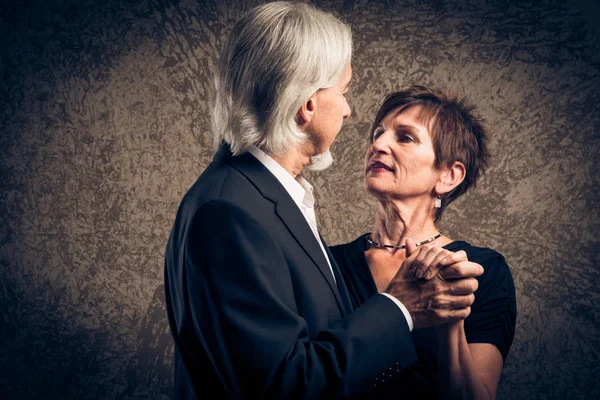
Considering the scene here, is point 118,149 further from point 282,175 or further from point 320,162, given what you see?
point 282,175

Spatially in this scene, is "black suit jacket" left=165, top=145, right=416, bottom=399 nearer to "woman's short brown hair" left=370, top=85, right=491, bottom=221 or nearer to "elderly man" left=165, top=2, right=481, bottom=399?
"elderly man" left=165, top=2, right=481, bottom=399

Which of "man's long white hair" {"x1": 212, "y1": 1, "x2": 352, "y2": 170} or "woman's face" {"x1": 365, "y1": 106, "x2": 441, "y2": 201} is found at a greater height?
"man's long white hair" {"x1": 212, "y1": 1, "x2": 352, "y2": 170}

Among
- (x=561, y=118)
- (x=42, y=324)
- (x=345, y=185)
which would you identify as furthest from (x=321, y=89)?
(x=42, y=324)

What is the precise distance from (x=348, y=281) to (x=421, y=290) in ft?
1.63

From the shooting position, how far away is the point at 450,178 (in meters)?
1.76

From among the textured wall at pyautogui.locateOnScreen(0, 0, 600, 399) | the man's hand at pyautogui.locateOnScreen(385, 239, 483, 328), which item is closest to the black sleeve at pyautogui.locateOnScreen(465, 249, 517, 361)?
the man's hand at pyautogui.locateOnScreen(385, 239, 483, 328)

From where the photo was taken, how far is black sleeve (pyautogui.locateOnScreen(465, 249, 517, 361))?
1.54 m

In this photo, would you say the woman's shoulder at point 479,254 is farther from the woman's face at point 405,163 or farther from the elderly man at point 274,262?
the elderly man at point 274,262

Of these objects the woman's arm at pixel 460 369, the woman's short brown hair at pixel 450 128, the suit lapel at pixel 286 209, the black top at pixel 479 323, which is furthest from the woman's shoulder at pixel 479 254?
the suit lapel at pixel 286 209

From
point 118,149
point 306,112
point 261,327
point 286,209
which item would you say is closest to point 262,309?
point 261,327

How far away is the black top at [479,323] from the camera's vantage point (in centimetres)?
154

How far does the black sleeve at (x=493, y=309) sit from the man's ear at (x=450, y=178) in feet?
0.73

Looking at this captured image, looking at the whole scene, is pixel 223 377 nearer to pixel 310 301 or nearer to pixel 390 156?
pixel 310 301

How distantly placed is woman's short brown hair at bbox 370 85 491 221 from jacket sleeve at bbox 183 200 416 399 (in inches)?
29.0
